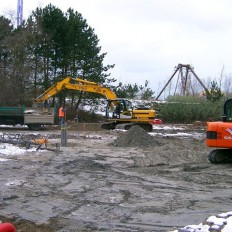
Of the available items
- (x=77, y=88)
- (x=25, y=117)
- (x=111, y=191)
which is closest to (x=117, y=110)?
(x=77, y=88)

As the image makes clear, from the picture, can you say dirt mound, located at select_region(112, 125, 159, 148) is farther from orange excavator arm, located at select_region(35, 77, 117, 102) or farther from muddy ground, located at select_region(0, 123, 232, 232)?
orange excavator arm, located at select_region(35, 77, 117, 102)

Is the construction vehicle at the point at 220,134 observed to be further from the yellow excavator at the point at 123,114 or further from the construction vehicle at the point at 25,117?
the construction vehicle at the point at 25,117

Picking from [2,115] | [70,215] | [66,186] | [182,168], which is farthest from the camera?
[2,115]

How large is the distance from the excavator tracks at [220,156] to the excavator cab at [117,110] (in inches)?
617

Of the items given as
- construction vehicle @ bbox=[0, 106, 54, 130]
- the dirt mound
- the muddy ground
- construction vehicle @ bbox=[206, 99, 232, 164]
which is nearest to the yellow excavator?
construction vehicle @ bbox=[0, 106, 54, 130]

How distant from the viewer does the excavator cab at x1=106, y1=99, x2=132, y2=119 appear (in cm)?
3053

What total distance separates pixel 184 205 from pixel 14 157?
8.86 m

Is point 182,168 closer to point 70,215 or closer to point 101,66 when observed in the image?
point 70,215

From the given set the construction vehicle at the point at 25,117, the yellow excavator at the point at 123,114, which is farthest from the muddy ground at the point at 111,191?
the construction vehicle at the point at 25,117

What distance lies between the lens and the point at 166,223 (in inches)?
287

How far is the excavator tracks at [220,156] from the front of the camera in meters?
14.9

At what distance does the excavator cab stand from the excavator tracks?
1566cm

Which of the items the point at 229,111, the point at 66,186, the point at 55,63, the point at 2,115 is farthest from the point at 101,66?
the point at 66,186

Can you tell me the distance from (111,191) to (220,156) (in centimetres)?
602
